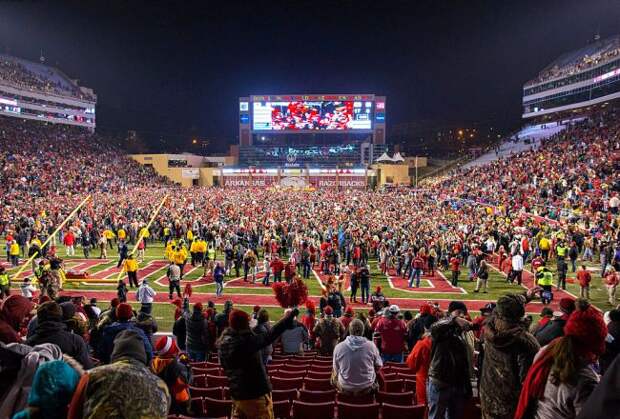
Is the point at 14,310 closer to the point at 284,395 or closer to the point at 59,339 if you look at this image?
the point at 59,339

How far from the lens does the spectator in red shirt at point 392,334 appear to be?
310 inches

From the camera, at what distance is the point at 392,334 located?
7.92 metres

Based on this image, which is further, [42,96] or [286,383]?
[42,96]

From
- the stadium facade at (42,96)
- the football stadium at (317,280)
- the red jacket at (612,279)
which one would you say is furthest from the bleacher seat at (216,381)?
the stadium facade at (42,96)

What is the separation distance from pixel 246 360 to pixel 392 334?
469 centimetres

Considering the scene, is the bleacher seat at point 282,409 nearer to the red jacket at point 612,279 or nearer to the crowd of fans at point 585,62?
the red jacket at point 612,279

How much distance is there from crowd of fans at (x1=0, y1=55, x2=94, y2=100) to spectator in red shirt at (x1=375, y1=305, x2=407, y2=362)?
66.0 meters

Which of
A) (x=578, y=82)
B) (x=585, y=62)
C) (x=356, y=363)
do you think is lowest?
(x=356, y=363)

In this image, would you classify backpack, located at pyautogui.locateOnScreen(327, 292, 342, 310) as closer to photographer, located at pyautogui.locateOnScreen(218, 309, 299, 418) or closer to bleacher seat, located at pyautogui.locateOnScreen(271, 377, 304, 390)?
bleacher seat, located at pyautogui.locateOnScreen(271, 377, 304, 390)

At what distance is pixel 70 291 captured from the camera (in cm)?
1566

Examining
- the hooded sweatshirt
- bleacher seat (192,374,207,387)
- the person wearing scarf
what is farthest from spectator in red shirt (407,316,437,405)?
bleacher seat (192,374,207,387)

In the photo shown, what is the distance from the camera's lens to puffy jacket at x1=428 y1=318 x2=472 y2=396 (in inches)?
162

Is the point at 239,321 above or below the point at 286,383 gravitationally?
above

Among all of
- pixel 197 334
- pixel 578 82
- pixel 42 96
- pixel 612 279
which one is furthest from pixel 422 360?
pixel 42 96
